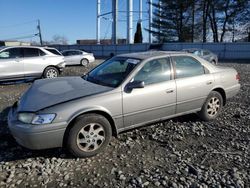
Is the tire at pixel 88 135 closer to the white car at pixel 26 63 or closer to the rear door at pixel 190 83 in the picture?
the rear door at pixel 190 83

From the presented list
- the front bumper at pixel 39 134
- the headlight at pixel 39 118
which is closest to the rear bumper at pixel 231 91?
the front bumper at pixel 39 134

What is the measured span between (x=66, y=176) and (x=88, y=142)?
25.2 inches

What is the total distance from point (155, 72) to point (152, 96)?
470mm

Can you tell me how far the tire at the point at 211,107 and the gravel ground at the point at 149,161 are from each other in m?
0.33

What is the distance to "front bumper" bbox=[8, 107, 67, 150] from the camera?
138 inches

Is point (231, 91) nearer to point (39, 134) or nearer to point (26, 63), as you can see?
point (39, 134)

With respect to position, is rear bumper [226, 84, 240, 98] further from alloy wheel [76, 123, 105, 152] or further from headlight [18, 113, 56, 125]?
headlight [18, 113, 56, 125]

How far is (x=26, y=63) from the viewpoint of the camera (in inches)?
386

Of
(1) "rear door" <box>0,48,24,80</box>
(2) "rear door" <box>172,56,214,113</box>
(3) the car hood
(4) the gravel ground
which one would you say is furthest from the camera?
(1) "rear door" <box>0,48,24,80</box>

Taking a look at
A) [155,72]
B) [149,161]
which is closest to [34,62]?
[155,72]

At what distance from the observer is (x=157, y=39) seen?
4453 centimetres

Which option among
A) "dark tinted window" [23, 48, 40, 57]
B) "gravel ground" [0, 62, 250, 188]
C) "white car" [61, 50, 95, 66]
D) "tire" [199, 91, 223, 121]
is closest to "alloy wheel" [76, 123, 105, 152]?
"gravel ground" [0, 62, 250, 188]

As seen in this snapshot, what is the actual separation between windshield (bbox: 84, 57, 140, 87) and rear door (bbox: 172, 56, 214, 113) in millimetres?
908

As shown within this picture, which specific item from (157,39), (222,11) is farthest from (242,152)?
(157,39)
